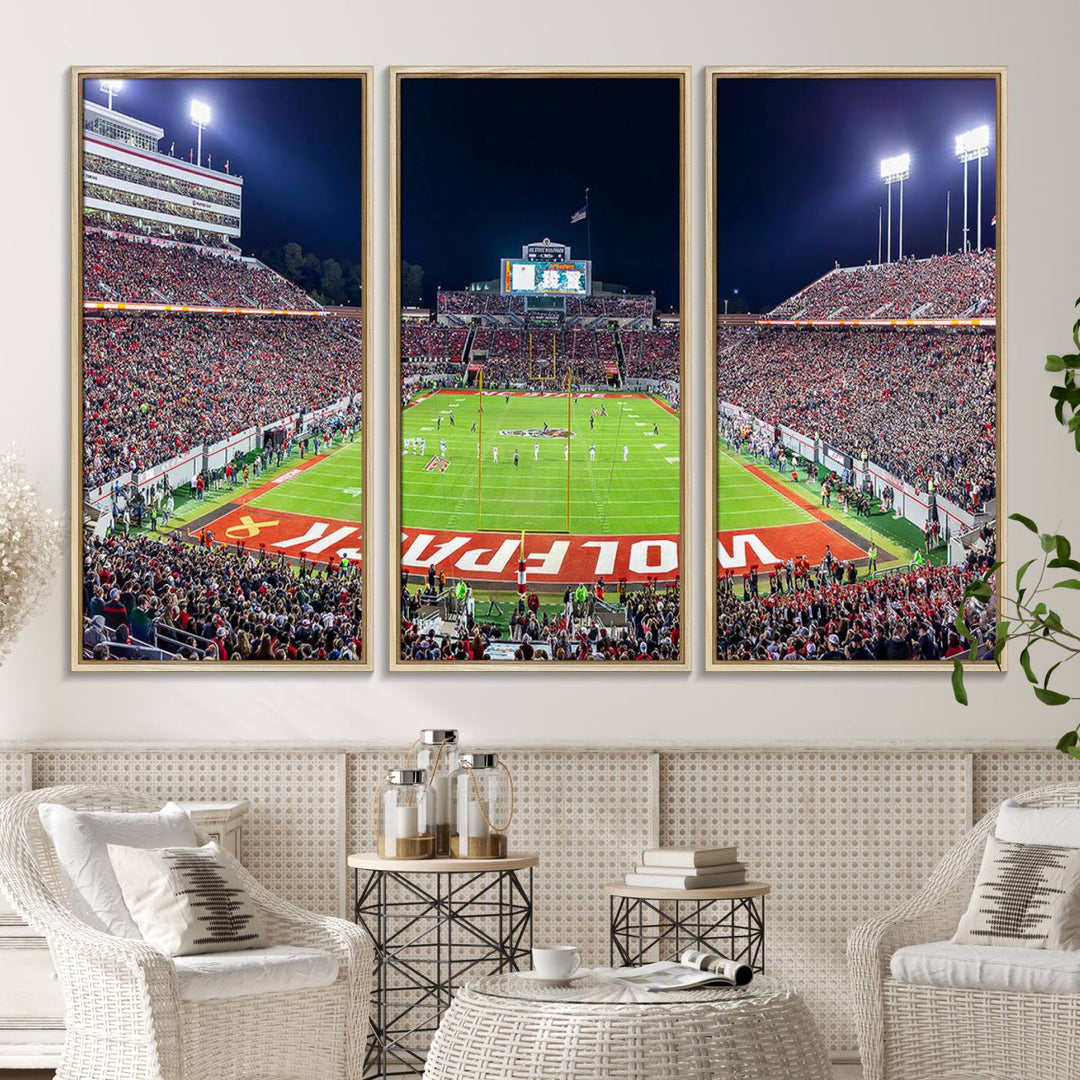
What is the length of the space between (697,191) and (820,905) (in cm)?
250

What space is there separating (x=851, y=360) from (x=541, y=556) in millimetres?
1294

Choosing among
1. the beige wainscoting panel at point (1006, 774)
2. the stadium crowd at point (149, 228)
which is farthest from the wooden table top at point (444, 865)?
the stadium crowd at point (149, 228)

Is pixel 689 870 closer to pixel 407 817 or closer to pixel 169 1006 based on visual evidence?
pixel 407 817

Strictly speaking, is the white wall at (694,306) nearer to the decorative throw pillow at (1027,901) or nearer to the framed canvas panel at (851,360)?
the framed canvas panel at (851,360)

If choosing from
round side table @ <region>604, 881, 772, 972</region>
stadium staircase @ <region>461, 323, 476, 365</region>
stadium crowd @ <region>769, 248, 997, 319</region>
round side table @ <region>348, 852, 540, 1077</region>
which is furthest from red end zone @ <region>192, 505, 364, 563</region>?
stadium crowd @ <region>769, 248, 997, 319</region>

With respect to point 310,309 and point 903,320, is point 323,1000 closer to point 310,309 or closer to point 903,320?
point 310,309

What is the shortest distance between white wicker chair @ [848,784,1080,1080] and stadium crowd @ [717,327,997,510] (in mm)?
1592

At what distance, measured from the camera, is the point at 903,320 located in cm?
463

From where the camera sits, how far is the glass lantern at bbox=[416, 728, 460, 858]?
13.0 ft

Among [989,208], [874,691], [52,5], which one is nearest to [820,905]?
[874,691]

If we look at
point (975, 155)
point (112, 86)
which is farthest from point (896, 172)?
point (112, 86)

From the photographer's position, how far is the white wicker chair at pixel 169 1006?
328 cm

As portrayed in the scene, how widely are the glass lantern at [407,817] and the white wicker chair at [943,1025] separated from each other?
1.26m

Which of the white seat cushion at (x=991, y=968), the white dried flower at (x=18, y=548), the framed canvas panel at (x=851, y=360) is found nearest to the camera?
the white seat cushion at (x=991, y=968)
